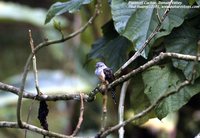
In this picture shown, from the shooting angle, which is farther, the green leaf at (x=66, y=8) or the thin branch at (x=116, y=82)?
the green leaf at (x=66, y=8)

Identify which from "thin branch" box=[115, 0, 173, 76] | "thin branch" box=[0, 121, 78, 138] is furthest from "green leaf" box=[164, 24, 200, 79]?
"thin branch" box=[0, 121, 78, 138]

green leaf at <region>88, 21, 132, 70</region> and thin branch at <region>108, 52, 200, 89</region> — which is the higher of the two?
green leaf at <region>88, 21, 132, 70</region>

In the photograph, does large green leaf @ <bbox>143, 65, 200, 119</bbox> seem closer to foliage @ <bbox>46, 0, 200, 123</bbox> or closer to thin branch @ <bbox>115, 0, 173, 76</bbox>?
foliage @ <bbox>46, 0, 200, 123</bbox>

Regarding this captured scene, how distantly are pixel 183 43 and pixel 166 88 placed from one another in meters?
0.13

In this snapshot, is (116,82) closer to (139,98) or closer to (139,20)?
(139,20)

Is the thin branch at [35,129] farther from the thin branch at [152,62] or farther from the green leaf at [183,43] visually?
the green leaf at [183,43]

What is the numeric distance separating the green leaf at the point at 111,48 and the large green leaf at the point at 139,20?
0.12 metres

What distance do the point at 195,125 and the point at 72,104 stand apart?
80cm

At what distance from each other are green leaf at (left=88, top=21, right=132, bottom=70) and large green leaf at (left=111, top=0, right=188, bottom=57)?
0.40ft

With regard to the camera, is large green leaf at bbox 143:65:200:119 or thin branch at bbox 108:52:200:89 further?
large green leaf at bbox 143:65:200:119

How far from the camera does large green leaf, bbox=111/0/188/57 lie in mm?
1323

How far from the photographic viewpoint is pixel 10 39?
5.54 m

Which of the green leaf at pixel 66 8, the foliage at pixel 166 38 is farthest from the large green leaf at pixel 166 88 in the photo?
the green leaf at pixel 66 8

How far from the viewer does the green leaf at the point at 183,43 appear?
1321 millimetres
